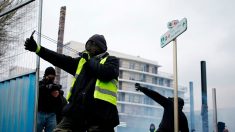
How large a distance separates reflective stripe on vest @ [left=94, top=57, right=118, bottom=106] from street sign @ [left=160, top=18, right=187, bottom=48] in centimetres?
143

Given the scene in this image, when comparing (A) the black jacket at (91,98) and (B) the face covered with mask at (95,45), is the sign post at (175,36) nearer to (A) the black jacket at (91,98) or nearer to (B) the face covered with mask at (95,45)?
(A) the black jacket at (91,98)

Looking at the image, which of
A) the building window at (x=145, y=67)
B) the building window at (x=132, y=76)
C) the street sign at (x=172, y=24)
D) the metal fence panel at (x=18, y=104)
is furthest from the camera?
the building window at (x=145, y=67)

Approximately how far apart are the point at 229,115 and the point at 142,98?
63120 millimetres

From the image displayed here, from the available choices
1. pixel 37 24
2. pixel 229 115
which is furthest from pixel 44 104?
pixel 229 115

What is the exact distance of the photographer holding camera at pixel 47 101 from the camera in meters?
5.93

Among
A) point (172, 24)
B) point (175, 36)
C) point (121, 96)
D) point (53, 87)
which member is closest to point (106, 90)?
point (175, 36)

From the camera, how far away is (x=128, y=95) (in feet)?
283

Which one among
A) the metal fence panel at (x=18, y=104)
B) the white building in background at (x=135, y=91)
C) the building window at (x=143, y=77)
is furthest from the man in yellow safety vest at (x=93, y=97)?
the building window at (x=143, y=77)

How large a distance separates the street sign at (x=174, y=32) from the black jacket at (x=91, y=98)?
1.37m

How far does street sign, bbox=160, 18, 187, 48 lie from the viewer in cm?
468

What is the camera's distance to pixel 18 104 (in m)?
5.14

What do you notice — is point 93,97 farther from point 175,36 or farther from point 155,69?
point 155,69

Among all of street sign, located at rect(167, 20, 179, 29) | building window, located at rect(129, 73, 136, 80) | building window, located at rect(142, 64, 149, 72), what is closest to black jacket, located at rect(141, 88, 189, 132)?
street sign, located at rect(167, 20, 179, 29)

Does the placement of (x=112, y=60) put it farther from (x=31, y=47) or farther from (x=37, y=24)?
(x=37, y=24)
